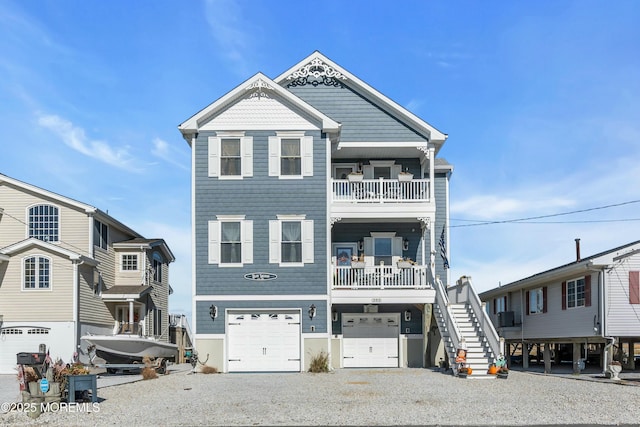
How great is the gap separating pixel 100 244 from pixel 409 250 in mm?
14430

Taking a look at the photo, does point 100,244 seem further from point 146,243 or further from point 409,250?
point 409,250

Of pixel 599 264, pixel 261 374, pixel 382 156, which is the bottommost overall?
pixel 261 374

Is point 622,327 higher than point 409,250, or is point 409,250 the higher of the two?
point 409,250

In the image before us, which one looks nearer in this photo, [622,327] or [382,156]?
[622,327]

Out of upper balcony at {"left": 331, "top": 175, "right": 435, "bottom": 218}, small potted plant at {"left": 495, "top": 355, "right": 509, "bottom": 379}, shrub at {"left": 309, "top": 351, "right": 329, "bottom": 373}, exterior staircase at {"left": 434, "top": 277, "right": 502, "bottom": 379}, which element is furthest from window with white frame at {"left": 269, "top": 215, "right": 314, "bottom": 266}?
small potted plant at {"left": 495, "top": 355, "right": 509, "bottom": 379}

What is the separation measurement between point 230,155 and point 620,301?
14723mm

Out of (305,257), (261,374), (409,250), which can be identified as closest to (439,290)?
(409,250)

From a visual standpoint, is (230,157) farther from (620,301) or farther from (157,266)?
(620,301)

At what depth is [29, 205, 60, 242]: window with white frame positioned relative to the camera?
107 ft

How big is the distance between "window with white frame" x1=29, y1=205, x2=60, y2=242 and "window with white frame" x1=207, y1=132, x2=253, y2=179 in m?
9.80

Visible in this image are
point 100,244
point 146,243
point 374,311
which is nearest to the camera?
point 374,311

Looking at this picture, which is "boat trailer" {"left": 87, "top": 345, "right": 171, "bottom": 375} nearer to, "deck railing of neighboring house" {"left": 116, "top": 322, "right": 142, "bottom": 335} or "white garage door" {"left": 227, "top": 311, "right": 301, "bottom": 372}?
"white garage door" {"left": 227, "top": 311, "right": 301, "bottom": 372}

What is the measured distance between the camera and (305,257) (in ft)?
88.2

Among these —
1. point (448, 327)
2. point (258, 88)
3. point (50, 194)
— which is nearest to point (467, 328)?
point (448, 327)
